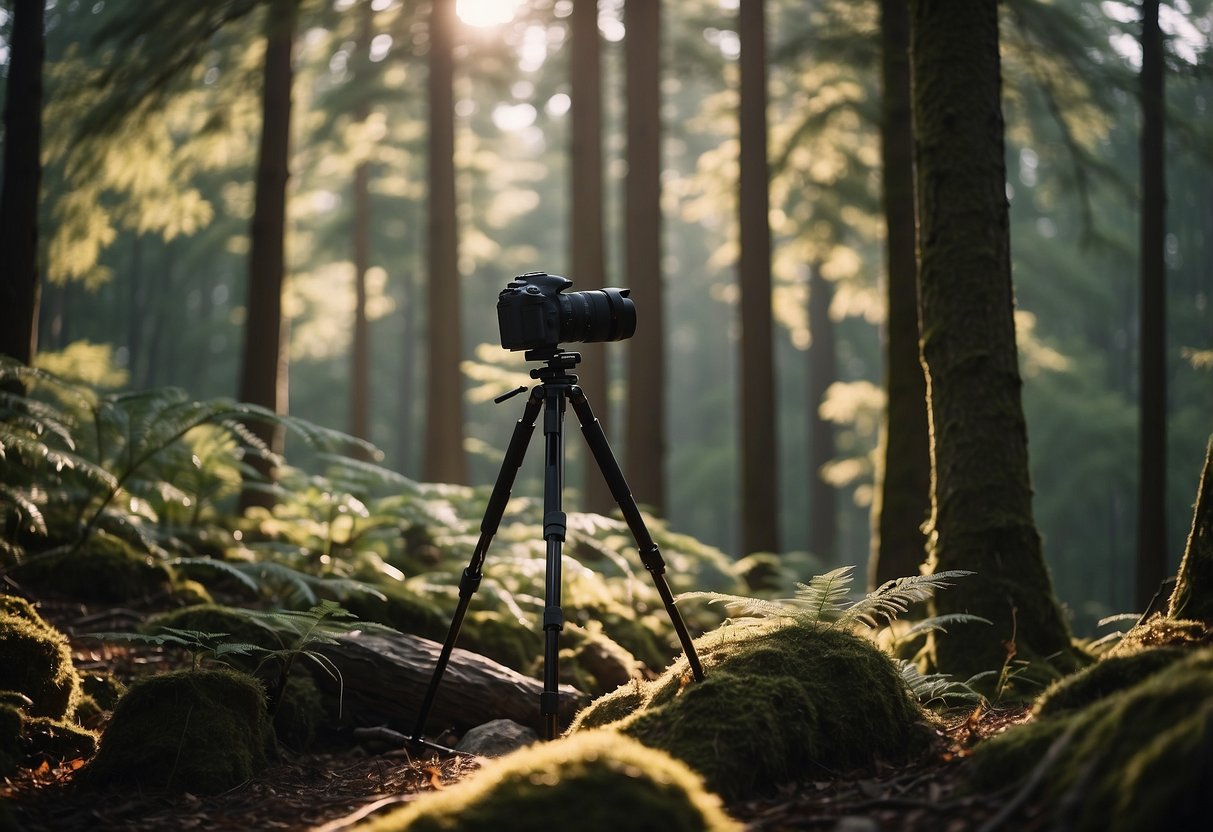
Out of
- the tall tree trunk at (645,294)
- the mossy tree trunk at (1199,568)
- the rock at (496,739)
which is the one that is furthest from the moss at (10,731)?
the tall tree trunk at (645,294)

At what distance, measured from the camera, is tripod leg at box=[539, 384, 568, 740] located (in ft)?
10.8

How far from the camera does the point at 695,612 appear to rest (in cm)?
838

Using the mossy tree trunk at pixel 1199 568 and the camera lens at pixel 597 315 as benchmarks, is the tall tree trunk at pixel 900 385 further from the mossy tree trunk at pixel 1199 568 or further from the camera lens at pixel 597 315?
the camera lens at pixel 597 315

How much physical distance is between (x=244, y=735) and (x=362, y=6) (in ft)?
33.5

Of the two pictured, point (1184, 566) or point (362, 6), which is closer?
point (1184, 566)

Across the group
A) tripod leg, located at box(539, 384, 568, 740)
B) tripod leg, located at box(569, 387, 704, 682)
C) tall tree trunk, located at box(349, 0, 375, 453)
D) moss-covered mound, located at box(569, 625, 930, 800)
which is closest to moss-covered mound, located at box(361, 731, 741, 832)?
moss-covered mound, located at box(569, 625, 930, 800)

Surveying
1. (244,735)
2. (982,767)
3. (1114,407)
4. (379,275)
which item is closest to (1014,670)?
(982,767)

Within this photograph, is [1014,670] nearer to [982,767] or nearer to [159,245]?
[982,767]

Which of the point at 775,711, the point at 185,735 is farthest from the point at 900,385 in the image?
the point at 185,735

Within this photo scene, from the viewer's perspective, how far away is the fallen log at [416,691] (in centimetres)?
468

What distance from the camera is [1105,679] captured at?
2.93 m

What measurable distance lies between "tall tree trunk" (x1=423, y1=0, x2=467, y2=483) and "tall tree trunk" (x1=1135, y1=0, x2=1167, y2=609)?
7730mm

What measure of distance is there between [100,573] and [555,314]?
411cm

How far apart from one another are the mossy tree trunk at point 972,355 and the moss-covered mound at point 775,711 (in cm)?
131
